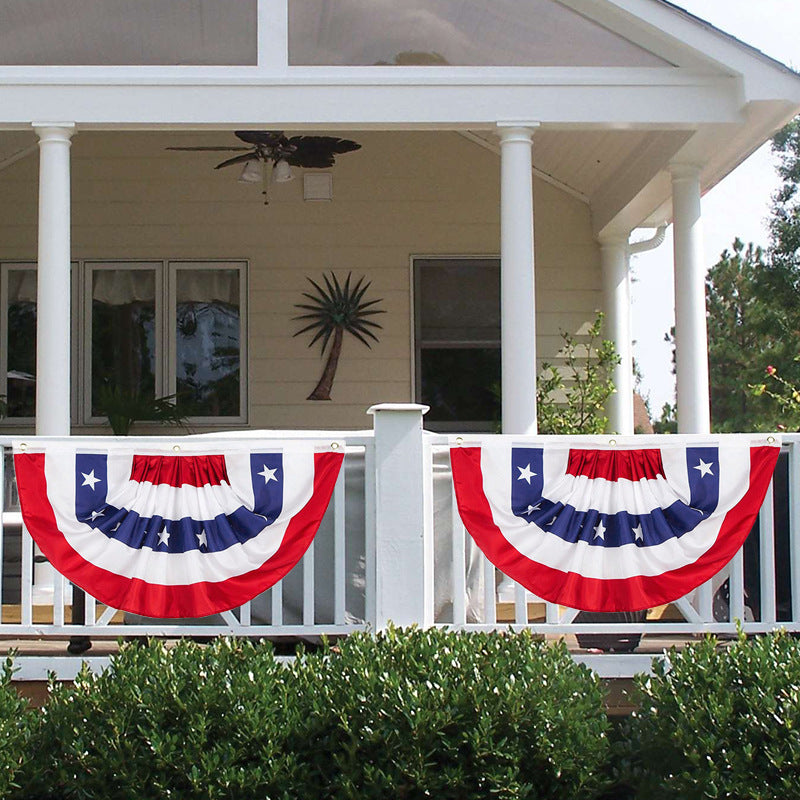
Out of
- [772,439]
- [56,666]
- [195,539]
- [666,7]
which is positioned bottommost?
[56,666]

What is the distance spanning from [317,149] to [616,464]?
19.2 feet

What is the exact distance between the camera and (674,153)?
7.94 metres

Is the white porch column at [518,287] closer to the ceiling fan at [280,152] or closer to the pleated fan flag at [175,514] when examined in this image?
the pleated fan flag at [175,514]

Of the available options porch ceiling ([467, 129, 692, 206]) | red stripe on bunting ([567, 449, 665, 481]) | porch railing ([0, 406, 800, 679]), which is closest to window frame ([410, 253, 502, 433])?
porch ceiling ([467, 129, 692, 206])

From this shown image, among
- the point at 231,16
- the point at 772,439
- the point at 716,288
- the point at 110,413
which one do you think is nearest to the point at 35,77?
the point at 231,16

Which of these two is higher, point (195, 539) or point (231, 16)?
point (231, 16)

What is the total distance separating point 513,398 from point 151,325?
4506 mm

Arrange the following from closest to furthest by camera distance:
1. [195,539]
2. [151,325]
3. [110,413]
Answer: [195,539] < [110,413] < [151,325]

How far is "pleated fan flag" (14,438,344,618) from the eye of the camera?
489cm

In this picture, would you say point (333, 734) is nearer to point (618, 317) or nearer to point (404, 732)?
point (404, 732)

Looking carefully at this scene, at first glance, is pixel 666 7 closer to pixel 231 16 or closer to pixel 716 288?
pixel 231 16

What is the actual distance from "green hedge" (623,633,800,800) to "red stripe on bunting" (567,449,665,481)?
87 centimetres

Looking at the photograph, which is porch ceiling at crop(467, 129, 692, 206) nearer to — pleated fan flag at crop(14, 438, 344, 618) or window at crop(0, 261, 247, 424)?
window at crop(0, 261, 247, 424)

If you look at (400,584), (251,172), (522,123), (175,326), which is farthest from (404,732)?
(175,326)
